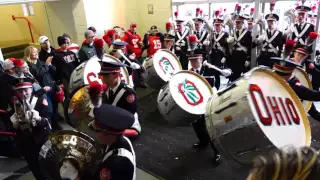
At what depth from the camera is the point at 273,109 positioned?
5.54 feet

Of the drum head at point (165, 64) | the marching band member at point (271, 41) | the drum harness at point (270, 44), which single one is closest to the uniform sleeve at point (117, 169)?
the drum head at point (165, 64)

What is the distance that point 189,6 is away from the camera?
728 cm

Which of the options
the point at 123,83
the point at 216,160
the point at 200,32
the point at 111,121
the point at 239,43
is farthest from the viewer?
the point at 200,32

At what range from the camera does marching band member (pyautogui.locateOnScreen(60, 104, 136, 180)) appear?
1366 millimetres

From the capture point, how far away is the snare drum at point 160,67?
3973 mm

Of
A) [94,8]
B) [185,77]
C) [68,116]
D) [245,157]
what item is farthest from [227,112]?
[94,8]

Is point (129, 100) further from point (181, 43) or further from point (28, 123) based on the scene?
point (181, 43)

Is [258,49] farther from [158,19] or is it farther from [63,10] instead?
[63,10]

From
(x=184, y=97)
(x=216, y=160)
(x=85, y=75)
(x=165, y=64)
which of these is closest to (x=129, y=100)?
(x=184, y=97)

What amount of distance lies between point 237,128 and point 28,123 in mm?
1919

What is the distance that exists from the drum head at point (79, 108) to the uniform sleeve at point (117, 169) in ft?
3.55

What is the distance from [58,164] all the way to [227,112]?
3.77 feet

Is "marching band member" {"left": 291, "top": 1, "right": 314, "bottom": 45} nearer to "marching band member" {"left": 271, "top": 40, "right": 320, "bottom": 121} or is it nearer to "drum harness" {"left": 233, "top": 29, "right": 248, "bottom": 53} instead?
"drum harness" {"left": 233, "top": 29, "right": 248, "bottom": 53}

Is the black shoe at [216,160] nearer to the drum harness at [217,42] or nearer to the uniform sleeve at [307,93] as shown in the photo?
the uniform sleeve at [307,93]
